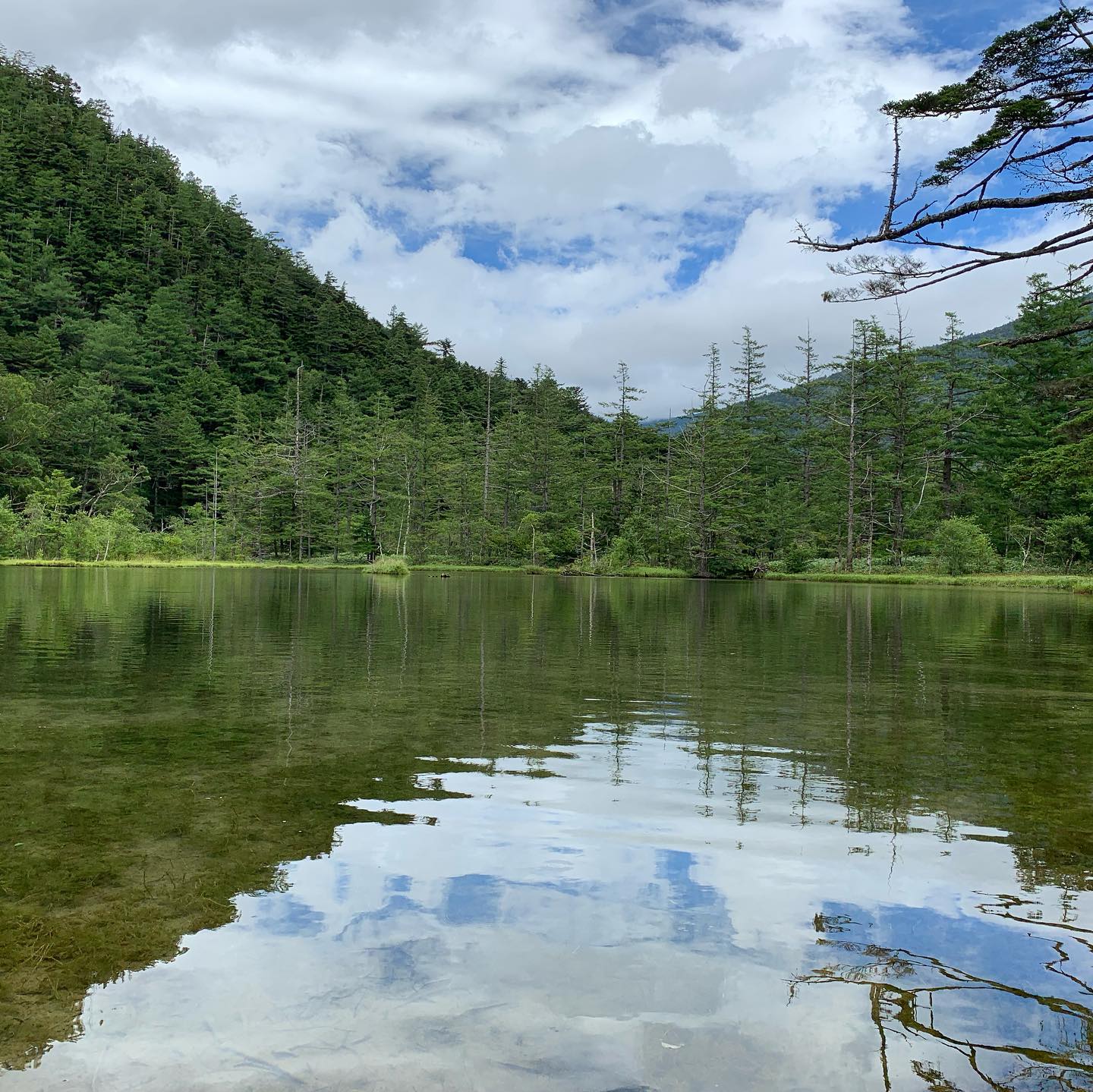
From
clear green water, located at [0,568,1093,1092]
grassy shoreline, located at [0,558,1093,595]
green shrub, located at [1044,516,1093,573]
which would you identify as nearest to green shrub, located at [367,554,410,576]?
grassy shoreline, located at [0,558,1093,595]

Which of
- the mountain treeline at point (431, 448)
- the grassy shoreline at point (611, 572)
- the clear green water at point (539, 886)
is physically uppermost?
the mountain treeline at point (431, 448)

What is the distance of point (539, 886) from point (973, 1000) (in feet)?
5.36

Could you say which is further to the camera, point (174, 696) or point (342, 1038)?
point (174, 696)

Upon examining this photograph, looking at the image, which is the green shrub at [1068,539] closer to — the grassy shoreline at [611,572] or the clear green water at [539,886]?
the grassy shoreline at [611,572]

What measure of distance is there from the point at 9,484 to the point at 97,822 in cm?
5306

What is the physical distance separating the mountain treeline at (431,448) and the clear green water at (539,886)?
20.7 meters

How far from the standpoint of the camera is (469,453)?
65.6 m

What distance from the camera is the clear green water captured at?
2383 millimetres

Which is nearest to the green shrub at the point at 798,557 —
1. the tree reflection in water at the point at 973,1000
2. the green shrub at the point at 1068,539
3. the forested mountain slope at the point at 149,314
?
the green shrub at the point at 1068,539

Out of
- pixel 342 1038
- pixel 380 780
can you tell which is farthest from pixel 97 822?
pixel 342 1038

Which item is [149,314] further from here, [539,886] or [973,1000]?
[973,1000]

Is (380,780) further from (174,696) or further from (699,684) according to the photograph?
(699,684)

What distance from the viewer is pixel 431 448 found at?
202 feet

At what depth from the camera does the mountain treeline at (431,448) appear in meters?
48.4
